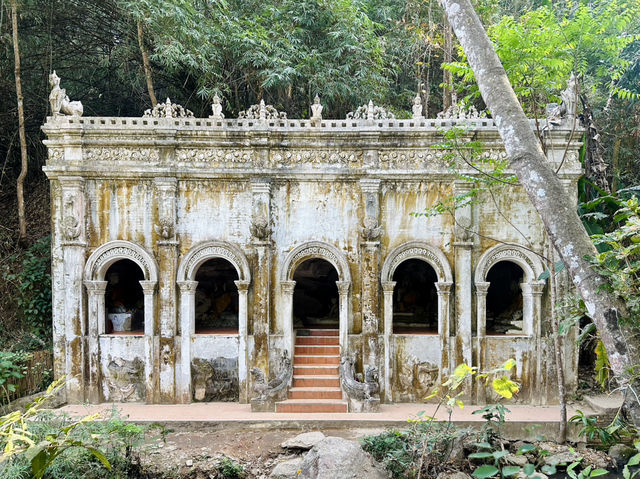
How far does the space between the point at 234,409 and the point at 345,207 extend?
4.70 meters

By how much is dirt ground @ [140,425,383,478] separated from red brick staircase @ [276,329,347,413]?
65cm

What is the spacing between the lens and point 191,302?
9.80m

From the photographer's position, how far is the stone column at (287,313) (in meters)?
9.64

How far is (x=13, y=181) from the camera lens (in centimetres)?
1405

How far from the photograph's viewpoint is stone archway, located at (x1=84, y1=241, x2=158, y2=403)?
31.4 feet

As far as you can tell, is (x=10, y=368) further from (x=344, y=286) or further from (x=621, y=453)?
(x=621, y=453)

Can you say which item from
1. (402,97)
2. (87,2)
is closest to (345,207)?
(402,97)

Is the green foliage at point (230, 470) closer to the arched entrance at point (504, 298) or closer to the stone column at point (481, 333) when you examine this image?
the stone column at point (481, 333)

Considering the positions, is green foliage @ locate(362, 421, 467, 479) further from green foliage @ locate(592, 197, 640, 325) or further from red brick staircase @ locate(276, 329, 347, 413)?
green foliage @ locate(592, 197, 640, 325)

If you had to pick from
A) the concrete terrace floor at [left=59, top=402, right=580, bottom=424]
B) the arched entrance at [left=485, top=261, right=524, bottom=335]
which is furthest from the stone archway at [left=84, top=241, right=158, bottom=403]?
the arched entrance at [left=485, top=261, right=524, bottom=335]

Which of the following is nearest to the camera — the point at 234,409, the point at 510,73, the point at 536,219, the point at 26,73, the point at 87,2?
the point at 510,73

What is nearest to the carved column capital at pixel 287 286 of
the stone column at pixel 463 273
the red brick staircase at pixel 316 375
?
the red brick staircase at pixel 316 375

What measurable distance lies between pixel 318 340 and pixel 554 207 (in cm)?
689

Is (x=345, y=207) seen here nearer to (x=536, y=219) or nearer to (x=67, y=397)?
(x=536, y=219)
